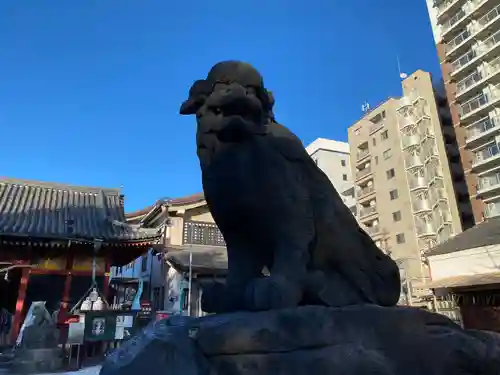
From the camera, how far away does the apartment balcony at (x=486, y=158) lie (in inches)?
872

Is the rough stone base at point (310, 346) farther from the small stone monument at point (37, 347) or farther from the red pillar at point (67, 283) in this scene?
the red pillar at point (67, 283)

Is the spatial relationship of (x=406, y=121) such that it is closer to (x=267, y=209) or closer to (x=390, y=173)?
(x=390, y=173)

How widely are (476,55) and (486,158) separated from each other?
22.1 feet

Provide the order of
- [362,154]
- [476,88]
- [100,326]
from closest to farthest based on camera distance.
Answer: [100,326], [476,88], [362,154]

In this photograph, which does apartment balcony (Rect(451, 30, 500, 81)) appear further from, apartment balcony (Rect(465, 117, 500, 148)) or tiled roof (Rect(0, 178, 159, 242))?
tiled roof (Rect(0, 178, 159, 242))

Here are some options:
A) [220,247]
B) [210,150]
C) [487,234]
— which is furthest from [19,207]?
[487,234]

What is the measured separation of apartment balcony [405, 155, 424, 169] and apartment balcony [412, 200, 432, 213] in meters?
2.54

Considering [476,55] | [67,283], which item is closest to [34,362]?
[67,283]

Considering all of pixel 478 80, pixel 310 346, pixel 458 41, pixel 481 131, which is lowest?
pixel 310 346

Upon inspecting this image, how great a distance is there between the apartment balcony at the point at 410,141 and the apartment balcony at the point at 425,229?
19.0 ft

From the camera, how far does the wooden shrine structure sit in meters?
10.9

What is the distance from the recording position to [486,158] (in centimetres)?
2298

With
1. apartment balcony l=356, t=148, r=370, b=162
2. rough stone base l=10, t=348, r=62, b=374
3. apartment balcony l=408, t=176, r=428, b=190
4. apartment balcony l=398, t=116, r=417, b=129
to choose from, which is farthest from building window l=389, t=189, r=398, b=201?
rough stone base l=10, t=348, r=62, b=374

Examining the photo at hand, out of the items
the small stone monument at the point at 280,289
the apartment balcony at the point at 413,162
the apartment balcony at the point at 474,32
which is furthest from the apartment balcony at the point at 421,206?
the small stone monument at the point at 280,289
